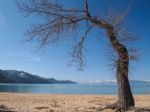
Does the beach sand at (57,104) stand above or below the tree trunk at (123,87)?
below

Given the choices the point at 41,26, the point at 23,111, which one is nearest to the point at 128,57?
the point at 41,26

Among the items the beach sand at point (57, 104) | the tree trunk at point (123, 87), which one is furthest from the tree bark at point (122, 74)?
the beach sand at point (57, 104)

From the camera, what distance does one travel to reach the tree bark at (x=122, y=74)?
11.8 metres

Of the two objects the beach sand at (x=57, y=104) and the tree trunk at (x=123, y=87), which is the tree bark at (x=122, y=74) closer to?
the tree trunk at (x=123, y=87)

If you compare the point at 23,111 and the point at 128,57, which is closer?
the point at 128,57

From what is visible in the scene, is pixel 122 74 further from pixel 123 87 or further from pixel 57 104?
pixel 57 104

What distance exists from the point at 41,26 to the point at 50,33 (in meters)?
0.54

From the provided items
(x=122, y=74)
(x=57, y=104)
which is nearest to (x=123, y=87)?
(x=122, y=74)

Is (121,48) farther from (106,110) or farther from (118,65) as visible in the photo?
(106,110)

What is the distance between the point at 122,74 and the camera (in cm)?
1198

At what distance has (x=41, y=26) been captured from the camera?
12117 mm

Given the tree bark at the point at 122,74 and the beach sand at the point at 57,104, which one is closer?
the tree bark at the point at 122,74

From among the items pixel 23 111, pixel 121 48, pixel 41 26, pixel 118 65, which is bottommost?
pixel 23 111

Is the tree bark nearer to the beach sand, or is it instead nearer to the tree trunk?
the tree trunk
